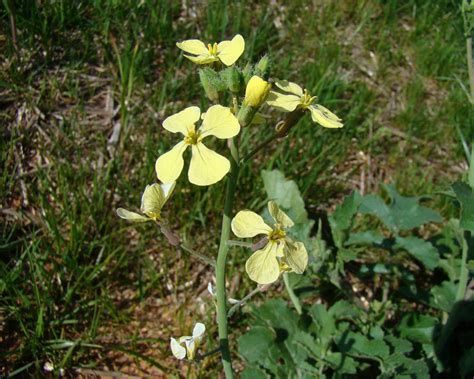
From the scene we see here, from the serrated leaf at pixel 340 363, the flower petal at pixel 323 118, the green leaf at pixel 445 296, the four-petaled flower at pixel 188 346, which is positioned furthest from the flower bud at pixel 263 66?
the green leaf at pixel 445 296

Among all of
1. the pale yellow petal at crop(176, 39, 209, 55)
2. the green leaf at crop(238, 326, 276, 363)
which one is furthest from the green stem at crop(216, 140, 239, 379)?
the green leaf at crop(238, 326, 276, 363)

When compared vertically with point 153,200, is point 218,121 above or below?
above

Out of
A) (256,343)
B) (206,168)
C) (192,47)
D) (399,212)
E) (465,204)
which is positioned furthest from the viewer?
(399,212)

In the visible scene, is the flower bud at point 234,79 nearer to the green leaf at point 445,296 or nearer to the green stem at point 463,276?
the green stem at point 463,276

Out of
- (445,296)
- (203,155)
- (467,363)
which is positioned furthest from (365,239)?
(203,155)

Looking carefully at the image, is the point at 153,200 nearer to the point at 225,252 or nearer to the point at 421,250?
the point at 225,252

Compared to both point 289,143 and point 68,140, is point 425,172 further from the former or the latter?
point 68,140

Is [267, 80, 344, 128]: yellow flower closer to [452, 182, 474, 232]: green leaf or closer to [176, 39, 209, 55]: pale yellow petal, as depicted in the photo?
[176, 39, 209, 55]: pale yellow petal
